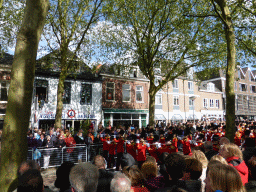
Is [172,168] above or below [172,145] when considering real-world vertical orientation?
above

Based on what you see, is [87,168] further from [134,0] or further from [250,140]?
[134,0]

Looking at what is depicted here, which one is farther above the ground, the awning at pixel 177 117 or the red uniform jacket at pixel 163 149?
the awning at pixel 177 117

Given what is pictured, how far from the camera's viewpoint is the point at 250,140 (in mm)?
6984

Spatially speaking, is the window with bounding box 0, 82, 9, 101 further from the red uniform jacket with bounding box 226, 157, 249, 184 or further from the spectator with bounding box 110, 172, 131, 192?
the red uniform jacket with bounding box 226, 157, 249, 184

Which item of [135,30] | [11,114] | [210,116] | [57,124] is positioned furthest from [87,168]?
[210,116]

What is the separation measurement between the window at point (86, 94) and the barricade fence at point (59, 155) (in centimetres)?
1267

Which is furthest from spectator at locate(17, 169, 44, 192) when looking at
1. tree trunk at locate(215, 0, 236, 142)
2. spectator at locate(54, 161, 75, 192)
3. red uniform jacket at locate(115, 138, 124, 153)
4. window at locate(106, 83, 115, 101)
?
window at locate(106, 83, 115, 101)

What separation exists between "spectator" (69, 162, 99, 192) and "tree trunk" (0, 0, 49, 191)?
5.61 feet

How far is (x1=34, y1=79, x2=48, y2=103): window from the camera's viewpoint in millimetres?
19297

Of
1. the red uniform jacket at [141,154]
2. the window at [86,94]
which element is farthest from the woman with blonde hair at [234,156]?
the window at [86,94]

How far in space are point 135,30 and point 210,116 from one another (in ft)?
91.9

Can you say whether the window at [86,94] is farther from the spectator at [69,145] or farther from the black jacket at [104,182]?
the black jacket at [104,182]

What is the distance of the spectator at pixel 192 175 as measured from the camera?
2.99 meters

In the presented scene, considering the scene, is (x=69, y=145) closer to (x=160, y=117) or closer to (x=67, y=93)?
(x=67, y=93)
